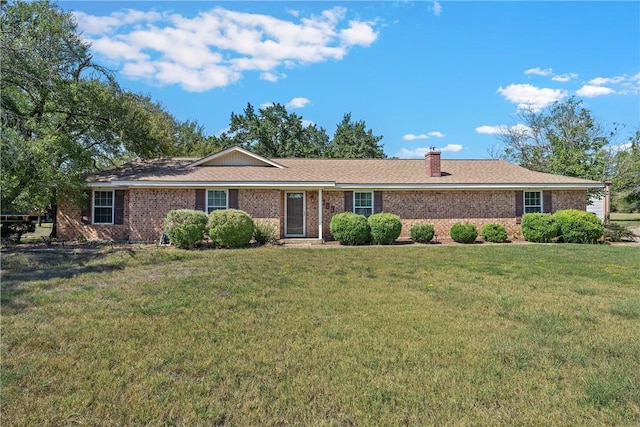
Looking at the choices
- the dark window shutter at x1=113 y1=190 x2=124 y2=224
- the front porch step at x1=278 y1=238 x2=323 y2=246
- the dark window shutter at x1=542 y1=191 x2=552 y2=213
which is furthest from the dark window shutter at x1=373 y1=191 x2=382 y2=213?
the dark window shutter at x1=113 y1=190 x2=124 y2=224

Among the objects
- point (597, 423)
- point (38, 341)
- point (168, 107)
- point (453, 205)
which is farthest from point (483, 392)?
point (168, 107)

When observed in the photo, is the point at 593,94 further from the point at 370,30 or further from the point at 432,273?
the point at 432,273

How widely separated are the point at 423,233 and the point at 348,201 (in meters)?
3.48

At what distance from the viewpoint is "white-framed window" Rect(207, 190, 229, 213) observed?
50.7 feet

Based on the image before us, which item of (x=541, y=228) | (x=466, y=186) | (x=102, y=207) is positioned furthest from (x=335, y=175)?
(x=102, y=207)

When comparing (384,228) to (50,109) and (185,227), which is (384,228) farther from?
(50,109)

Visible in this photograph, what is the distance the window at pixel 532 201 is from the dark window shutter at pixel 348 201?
7846 mm

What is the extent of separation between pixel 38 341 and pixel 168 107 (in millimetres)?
37960

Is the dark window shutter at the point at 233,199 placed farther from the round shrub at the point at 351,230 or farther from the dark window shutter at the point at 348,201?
the dark window shutter at the point at 348,201

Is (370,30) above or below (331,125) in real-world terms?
below

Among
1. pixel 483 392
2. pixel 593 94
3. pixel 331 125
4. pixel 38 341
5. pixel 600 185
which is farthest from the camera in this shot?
pixel 331 125

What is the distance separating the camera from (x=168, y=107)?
125 ft

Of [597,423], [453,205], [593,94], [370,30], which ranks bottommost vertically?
[597,423]

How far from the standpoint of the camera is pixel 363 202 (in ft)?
54.9
